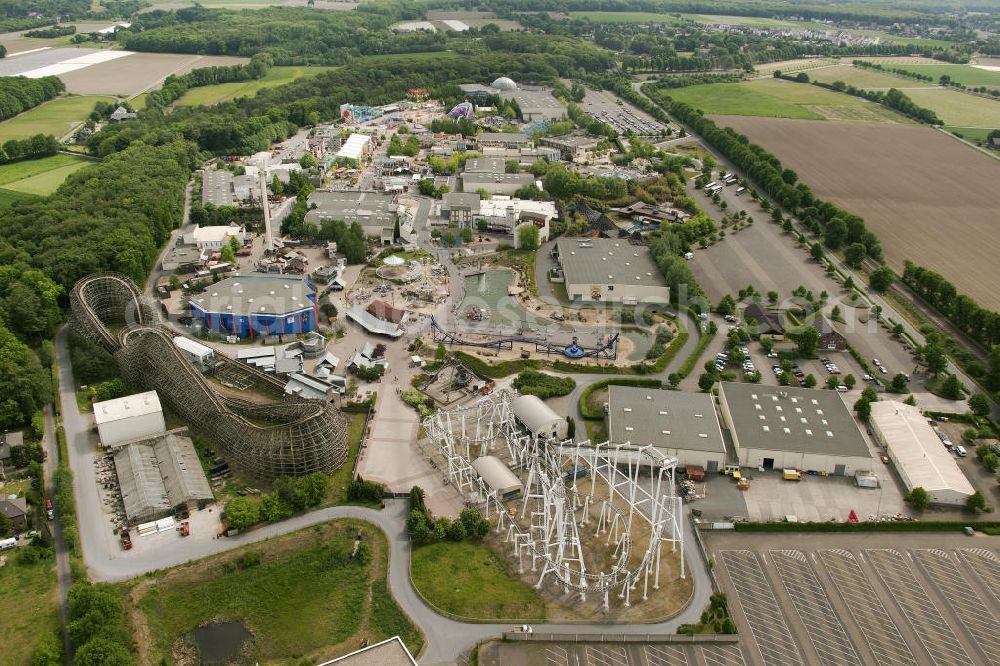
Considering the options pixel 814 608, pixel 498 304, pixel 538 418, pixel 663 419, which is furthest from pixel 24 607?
pixel 498 304

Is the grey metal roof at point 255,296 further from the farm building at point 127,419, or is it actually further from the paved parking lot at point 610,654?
the paved parking lot at point 610,654

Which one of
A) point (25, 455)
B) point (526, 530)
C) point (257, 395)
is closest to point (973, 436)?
point (526, 530)

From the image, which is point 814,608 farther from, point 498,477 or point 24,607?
point 24,607

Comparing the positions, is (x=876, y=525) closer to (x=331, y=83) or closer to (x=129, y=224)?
(x=129, y=224)

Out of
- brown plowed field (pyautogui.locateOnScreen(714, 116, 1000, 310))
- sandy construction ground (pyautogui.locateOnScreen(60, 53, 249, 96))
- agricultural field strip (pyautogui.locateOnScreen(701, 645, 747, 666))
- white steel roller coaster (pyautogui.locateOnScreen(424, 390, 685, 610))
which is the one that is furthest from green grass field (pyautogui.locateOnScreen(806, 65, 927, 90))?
agricultural field strip (pyautogui.locateOnScreen(701, 645, 747, 666))

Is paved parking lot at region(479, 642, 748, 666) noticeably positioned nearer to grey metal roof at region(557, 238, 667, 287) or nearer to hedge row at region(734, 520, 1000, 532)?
hedge row at region(734, 520, 1000, 532)

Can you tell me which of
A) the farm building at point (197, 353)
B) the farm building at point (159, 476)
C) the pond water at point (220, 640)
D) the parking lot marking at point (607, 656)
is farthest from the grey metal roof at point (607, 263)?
the pond water at point (220, 640)
